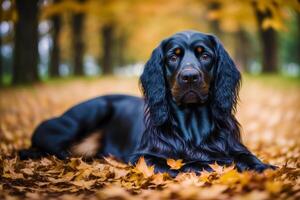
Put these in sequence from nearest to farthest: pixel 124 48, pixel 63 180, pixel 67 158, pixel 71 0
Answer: pixel 63 180
pixel 67 158
pixel 71 0
pixel 124 48

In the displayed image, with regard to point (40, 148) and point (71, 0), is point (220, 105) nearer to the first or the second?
point (40, 148)

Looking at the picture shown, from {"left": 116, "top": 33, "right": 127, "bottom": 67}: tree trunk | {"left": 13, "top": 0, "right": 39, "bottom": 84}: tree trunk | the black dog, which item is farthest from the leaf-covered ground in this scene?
{"left": 116, "top": 33, "right": 127, "bottom": 67}: tree trunk

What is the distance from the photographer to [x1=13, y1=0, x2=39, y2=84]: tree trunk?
623 inches

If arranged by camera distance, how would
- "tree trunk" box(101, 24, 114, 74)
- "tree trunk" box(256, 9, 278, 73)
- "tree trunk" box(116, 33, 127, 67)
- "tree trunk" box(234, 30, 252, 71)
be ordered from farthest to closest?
"tree trunk" box(116, 33, 127, 67) < "tree trunk" box(234, 30, 252, 71) < "tree trunk" box(101, 24, 114, 74) < "tree trunk" box(256, 9, 278, 73)

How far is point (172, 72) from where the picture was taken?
15.5 ft

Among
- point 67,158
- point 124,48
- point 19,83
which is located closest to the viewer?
point 67,158

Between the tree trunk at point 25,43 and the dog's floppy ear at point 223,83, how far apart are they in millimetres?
11904

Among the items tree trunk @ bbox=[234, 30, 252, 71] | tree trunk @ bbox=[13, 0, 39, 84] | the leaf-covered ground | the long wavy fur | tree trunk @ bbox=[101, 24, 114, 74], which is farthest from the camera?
tree trunk @ bbox=[234, 30, 252, 71]

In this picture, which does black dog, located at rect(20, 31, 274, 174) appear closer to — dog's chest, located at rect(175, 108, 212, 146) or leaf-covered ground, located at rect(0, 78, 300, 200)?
dog's chest, located at rect(175, 108, 212, 146)

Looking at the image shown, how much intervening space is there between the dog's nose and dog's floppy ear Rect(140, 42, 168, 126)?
19.9 inches

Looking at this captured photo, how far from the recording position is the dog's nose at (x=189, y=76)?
14.2 feet

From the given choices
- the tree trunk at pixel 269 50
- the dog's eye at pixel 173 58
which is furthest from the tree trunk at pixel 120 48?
the dog's eye at pixel 173 58

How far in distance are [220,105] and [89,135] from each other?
6.40 feet

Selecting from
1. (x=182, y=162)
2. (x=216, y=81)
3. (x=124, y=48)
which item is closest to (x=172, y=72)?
(x=216, y=81)
